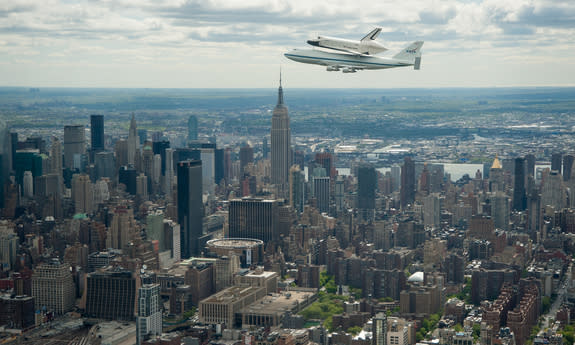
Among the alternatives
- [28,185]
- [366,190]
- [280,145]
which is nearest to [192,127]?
[280,145]

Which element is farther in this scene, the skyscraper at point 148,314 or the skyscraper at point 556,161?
the skyscraper at point 556,161

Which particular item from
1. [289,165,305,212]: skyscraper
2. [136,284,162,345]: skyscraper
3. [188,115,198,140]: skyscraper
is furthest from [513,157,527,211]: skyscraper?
[188,115,198,140]: skyscraper

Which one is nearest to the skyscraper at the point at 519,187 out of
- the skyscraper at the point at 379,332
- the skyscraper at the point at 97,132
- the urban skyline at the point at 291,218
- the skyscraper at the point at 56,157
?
the urban skyline at the point at 291,218

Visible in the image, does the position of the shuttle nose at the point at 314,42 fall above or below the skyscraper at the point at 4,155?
above

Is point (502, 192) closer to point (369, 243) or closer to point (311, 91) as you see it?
point (369, 243)

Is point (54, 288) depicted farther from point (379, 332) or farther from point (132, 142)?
point (132, 142)

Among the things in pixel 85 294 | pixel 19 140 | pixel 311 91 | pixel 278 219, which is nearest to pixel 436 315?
pixel 85 294

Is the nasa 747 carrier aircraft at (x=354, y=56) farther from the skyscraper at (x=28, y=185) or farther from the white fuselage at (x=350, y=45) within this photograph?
the skyscraper at (x=28, y=185)
